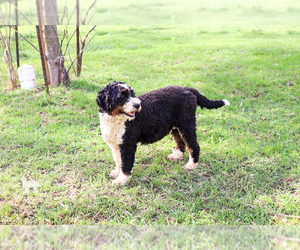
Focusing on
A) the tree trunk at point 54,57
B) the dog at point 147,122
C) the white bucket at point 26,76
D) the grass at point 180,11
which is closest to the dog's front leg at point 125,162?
the dog at point 147,122

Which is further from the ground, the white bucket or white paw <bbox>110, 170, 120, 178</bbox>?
the white bucket

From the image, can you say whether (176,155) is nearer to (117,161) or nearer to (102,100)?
(117,161)

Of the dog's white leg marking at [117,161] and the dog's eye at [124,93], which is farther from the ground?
the dog's eye at [124,93]

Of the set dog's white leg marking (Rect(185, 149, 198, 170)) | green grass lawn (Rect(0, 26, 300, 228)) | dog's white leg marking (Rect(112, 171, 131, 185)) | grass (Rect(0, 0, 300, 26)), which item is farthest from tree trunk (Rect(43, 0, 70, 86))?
grass (Rect(0, 0, 300, 26))

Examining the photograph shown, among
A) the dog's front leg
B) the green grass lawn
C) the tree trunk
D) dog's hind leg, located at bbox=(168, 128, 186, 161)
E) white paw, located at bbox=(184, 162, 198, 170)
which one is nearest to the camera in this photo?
the green grass lawn

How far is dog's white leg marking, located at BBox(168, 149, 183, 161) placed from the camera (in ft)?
9.05

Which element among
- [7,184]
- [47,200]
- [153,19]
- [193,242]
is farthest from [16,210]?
[153,19]

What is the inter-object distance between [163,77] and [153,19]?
12.4 ft

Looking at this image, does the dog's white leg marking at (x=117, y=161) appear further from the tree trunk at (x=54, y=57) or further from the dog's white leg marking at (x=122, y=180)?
the tree trunk at (x=54, y=57)

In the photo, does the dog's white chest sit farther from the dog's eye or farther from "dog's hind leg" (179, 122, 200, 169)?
"dog's hind leg" (179, 122, 200, 169)

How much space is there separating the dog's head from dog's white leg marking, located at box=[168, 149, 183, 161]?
94 centimetres

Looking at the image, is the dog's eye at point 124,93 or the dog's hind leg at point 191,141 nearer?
the dog's eye at point 124,93

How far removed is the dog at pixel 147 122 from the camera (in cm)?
215

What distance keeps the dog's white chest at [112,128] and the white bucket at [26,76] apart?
2.59m
